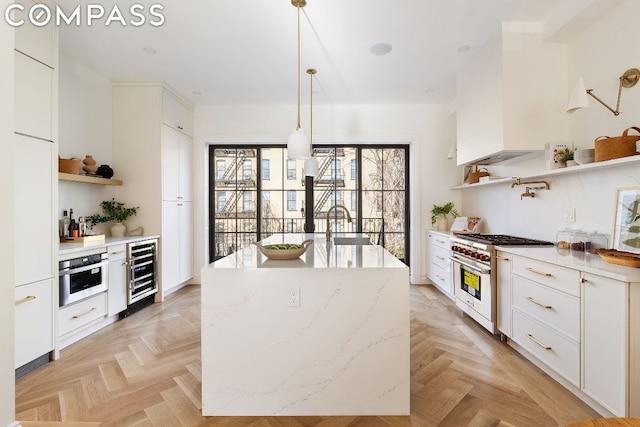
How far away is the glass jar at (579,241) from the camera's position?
2453 mm

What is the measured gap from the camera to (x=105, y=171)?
380 centimetres

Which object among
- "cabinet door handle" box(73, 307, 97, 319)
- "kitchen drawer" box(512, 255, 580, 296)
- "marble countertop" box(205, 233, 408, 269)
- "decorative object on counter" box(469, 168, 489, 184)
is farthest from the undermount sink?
"cabinet door handle" box(73, 307, 97, 319)

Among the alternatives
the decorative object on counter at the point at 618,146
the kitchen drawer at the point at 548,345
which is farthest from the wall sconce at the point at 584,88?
the kitchen drawer at the point at 548,345

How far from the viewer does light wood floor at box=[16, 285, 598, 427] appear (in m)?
1.77

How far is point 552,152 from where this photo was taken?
8.84ft

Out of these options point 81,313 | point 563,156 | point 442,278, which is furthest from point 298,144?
point 442,278

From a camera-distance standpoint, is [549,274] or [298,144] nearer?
[549,274]

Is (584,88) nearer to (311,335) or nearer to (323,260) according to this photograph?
(323,260)

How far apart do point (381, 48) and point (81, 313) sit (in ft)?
12.6

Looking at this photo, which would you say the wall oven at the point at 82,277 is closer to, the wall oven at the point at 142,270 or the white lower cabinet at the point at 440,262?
the wall oven at the point at 142,270

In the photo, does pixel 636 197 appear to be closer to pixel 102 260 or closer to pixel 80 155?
pixel 102 260

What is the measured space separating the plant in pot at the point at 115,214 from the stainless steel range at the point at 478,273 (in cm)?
398

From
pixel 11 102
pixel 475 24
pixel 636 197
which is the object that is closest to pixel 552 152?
pixel 636 197

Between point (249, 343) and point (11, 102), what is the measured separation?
156cm
